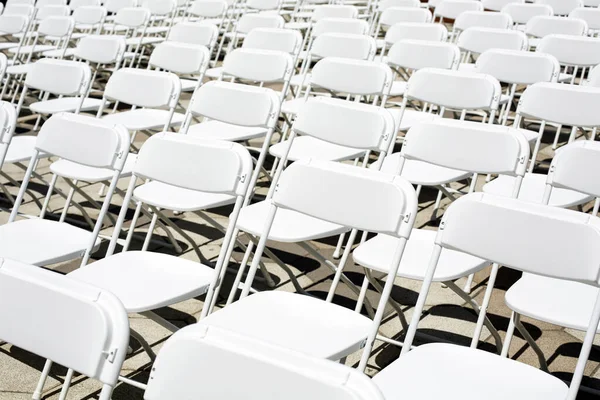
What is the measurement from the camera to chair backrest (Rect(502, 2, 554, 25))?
662 centimetres

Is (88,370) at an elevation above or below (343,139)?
below

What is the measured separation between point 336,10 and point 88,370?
5712 millimetres

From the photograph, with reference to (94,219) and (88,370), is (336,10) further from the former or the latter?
(88,370)

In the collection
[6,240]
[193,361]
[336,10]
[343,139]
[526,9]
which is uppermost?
[526,9]

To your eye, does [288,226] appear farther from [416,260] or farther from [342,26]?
[342,26]

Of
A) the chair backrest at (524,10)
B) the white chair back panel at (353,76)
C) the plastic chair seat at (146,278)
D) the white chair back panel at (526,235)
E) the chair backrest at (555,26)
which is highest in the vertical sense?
the chair backrest at (524,10)

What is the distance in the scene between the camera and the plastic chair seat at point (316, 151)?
4301mm

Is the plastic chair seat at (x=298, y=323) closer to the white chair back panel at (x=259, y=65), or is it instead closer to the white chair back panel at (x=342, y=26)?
the white chair back panel at (x=259, y=65)

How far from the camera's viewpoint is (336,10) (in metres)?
7.02

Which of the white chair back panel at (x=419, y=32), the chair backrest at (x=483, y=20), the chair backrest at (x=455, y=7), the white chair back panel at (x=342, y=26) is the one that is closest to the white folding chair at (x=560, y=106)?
the white chair back panel at (x=419, y=32)

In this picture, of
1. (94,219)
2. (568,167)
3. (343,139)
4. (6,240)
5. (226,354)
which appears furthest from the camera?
(94,219)

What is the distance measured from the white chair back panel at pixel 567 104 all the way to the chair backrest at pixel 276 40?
7.26ft

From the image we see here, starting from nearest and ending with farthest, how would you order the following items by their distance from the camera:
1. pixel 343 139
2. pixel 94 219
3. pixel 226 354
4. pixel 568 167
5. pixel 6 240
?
1. pixel 226 354
2. pixel 568 167
3. pixel 6 240
4. pixel 343 139
5. pixel 94 219

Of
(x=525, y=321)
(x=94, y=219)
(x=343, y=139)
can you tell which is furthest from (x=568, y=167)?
(x=94, y=219)
